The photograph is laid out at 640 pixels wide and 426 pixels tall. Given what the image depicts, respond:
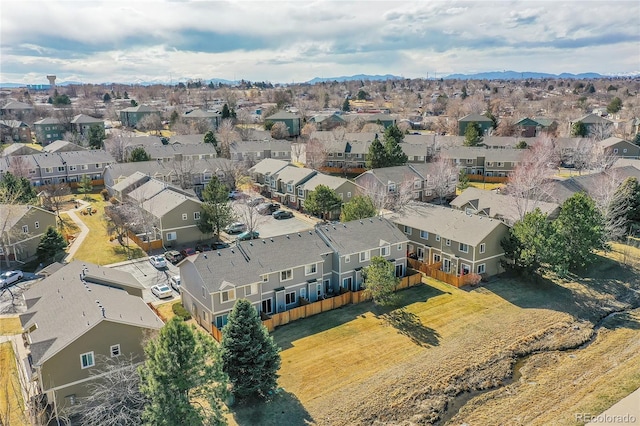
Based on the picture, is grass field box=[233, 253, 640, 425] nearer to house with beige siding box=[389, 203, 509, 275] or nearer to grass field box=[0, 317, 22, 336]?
house with beige siding box=[389, 203, 509, 275]

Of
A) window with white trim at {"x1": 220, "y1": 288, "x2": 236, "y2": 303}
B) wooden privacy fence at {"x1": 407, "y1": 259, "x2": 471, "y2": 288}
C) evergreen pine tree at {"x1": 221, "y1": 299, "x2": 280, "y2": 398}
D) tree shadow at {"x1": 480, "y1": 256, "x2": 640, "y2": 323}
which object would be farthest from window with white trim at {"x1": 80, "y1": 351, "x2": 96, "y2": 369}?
tree shadow at {"x1": 480, "y1": 256, "x2": 640, "y2": 323}

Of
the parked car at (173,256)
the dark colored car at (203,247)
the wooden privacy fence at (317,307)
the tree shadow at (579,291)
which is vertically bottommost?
the tree shadow at (579,291)

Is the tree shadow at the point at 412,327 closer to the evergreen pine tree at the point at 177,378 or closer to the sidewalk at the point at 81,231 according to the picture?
the evergreen pine tree at the point at 177,378

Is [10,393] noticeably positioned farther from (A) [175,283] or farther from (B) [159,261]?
(B) [159,261]

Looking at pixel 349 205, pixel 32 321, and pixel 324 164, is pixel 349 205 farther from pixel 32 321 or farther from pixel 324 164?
pixel 324 164

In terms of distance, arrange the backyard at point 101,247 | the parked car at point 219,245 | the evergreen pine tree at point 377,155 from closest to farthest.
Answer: the backyard at point 101,247
the parked car at point 219,245
the evergreen pine tree at point 377,155

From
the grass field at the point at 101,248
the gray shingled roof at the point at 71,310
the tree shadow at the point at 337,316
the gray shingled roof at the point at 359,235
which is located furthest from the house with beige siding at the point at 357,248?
the grass field at the point at 101,248
